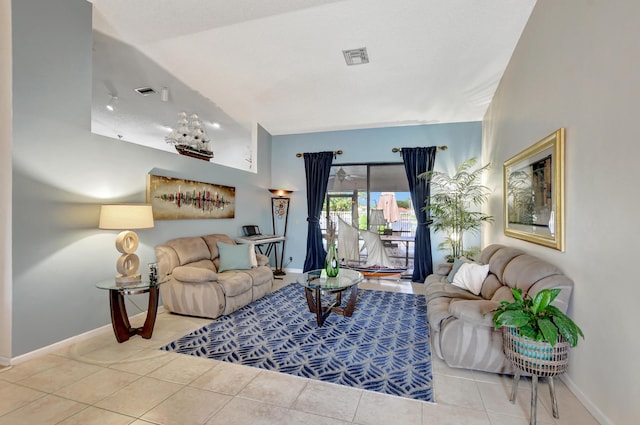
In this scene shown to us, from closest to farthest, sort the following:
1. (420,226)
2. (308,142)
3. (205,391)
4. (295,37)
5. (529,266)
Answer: (205,391) < (529,266) < (295,37) < (420,226) < (308,142)

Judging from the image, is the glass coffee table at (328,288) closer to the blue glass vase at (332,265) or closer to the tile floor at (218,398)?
the blue glass vase at (332,265)

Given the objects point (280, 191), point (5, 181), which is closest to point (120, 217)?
point (5, 181)

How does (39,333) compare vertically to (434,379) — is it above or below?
above

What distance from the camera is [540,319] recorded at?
1659 mm

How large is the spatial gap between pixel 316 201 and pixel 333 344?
144 inches

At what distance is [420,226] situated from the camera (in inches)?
218

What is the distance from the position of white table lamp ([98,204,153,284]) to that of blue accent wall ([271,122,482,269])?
3636 mm

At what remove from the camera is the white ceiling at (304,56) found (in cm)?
299

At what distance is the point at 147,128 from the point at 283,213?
9.95 ft

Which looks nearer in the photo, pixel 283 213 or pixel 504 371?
pixel 504 371

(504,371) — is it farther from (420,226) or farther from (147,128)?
(147,128)

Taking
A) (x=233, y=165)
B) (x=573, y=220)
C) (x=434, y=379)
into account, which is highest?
(x=233, y=165)

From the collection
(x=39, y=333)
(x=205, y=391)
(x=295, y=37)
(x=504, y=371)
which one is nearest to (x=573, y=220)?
(x=504, y=371)

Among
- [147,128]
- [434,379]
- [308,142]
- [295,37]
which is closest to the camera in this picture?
[434,379]
